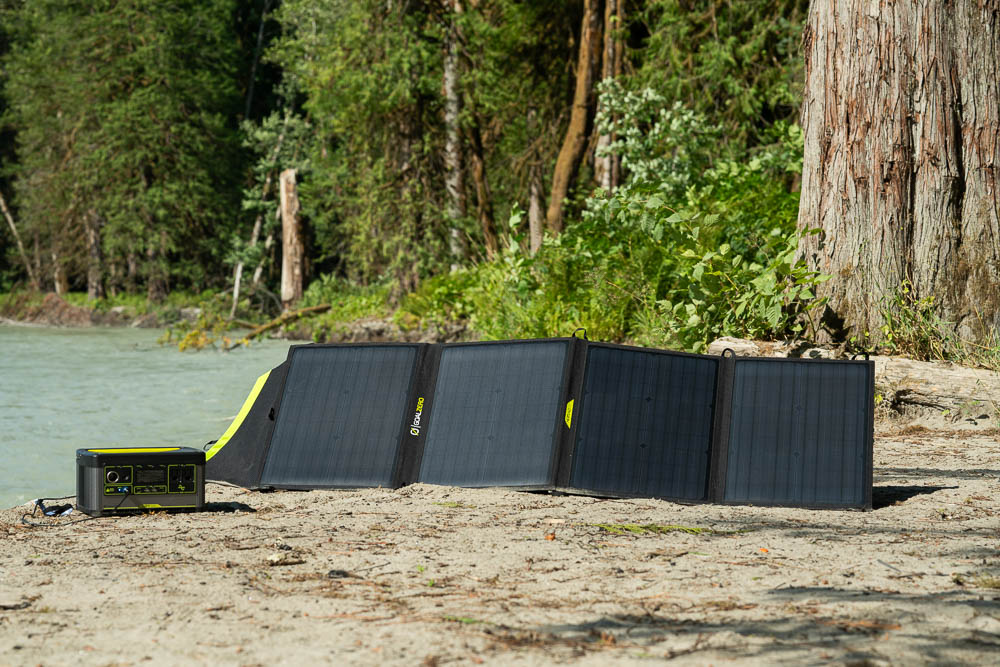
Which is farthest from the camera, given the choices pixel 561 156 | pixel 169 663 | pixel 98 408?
pixel 561 156

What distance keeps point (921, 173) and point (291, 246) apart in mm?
22712

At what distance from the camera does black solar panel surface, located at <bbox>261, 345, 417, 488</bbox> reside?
589 centimetres

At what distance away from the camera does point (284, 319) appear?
20.4 metres

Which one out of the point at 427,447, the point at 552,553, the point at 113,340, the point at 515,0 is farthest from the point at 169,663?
the point at 113,340

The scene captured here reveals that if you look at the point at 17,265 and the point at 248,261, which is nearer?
the point at 248,261

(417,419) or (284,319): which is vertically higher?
(417,419)

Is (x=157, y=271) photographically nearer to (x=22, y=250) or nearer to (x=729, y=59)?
(x=22, y=250)

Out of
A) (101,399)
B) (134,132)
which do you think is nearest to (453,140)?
(101,399)

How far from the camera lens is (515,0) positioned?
2095 centimetres

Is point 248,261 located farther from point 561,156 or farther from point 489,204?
point 561,156

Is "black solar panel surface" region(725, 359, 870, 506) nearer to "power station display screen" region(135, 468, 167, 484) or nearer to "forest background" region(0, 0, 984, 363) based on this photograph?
"forest background" region(0, 0, 984, 363)

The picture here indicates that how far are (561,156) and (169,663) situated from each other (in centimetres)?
1632

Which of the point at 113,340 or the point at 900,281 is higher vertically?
the point at 900,281

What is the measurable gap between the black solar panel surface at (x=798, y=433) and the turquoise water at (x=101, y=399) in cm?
440
